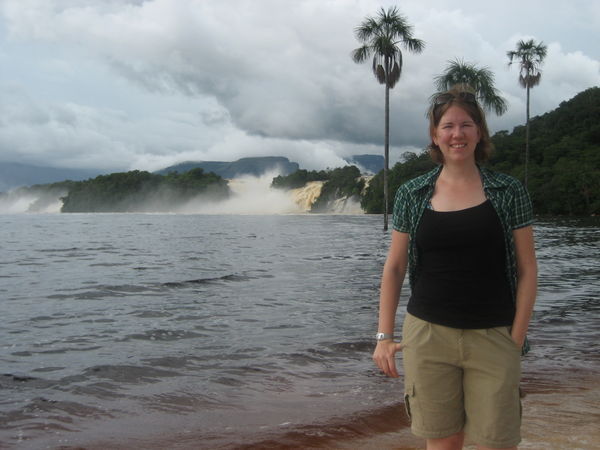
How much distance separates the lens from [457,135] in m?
2.11

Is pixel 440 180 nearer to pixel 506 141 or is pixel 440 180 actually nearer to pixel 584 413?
pixel 584 413

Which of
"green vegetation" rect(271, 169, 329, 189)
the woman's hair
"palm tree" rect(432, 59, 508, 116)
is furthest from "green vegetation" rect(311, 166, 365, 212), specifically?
the woman's hair

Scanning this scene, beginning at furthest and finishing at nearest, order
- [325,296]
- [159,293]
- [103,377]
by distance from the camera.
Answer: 1. [159,293]
2. [325,296]
3. [103,377]

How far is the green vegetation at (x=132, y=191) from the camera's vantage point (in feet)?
441

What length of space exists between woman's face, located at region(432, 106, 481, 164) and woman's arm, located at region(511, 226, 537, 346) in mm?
355

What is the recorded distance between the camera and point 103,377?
16.9 feet

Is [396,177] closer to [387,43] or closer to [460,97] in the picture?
[387,43]

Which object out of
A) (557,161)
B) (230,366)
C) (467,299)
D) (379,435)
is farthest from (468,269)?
(557,161)

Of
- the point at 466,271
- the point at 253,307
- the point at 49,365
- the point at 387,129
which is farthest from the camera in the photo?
the point at 387,129

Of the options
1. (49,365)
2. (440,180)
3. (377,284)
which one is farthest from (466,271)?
(377,284)

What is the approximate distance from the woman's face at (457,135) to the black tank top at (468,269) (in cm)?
23

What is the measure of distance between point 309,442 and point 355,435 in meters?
0.32

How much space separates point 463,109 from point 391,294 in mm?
771

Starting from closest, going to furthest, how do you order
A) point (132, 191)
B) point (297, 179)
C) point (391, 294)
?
point (391, 294) < point (297, 179) < point (132, 191)
